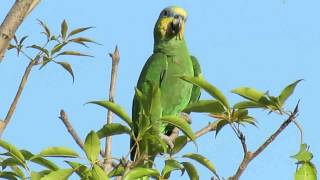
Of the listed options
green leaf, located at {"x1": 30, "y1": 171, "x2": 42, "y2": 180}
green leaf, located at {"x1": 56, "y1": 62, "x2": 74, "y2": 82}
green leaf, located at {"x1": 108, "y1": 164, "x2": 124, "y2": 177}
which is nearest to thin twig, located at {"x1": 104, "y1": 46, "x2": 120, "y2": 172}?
green leaf, located at {"x1": 108, "y1": 164, "x2": 124, "y2": 177}

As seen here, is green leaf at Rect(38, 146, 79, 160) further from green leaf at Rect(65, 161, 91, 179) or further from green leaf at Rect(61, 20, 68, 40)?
green leaf at Rect(61, 20, 68, 40)

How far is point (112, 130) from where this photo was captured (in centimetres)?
256

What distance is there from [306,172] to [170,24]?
3724mm

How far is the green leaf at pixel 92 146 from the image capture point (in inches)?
91.7

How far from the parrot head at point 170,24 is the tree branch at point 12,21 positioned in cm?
359

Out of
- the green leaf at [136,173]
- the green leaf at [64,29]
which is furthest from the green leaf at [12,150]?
the green leaf at [64,29]

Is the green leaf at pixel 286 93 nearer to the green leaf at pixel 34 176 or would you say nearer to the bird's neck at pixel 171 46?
the green leaf at pixel 34 176

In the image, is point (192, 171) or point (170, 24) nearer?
point (192, 171)

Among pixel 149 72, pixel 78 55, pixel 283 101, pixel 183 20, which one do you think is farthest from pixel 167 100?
pixel 283 101

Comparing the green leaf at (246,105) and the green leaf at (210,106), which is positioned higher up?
the green leaf at (246,105)

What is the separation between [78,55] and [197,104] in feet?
4.40

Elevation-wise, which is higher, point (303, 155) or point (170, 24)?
point (170, 24)

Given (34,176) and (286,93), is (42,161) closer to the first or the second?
(34,176)

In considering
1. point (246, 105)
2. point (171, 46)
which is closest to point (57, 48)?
point (246, 105)
